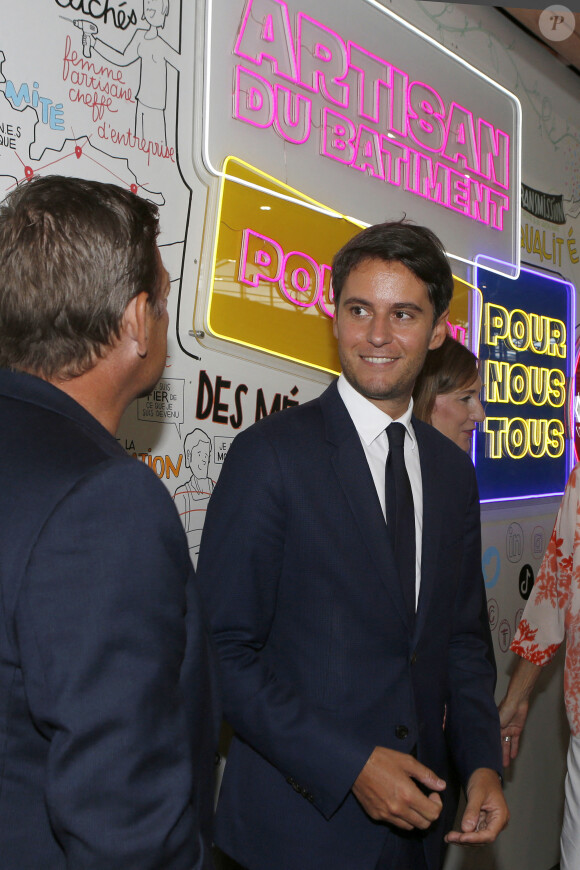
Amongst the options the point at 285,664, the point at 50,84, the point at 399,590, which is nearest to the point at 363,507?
the point at 399,590

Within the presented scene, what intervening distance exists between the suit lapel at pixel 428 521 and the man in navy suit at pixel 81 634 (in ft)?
2.28

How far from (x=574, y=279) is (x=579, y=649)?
2352 millimetres

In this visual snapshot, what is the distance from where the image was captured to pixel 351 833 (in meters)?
1.45

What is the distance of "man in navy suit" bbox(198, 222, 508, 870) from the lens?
139 cm

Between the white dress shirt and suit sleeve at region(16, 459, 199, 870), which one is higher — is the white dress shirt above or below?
above

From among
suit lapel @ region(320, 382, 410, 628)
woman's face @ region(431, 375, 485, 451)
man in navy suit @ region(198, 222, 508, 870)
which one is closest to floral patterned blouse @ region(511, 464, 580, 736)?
woman's face @ region(431, 375, 485, 451)

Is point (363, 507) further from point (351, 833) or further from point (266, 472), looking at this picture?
point (351, 833)

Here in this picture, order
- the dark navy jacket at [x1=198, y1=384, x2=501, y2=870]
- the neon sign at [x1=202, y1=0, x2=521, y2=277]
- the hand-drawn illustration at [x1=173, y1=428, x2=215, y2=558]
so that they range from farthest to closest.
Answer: the neon sign at [x1=202, y1=0, x2=521, y2=277] < the hand-drawn illustration at [x1=173, y1=428, x2=215, y2=558] < the dark navy jacket at [x1=198, y1=384, x2=501, y2=870]

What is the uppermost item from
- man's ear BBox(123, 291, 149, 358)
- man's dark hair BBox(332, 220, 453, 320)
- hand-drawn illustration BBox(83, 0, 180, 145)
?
hand-drawn illustration BBox(83, 0, 180, 145)

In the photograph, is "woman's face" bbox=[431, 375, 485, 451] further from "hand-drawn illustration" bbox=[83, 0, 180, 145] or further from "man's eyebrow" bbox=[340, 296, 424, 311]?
"hand-drawn illustration" bbox=[83, 0, 180, 145]

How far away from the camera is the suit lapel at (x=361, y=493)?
1.50m

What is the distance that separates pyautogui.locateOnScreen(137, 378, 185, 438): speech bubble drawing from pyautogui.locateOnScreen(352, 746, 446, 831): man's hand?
0.99 m

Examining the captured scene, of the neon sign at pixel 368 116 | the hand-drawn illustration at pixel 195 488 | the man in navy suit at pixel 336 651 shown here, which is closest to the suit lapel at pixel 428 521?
the man in navy suit at pixel 336 651

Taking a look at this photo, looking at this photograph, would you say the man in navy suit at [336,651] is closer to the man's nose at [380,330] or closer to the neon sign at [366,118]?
the man's nose at [380,330]
